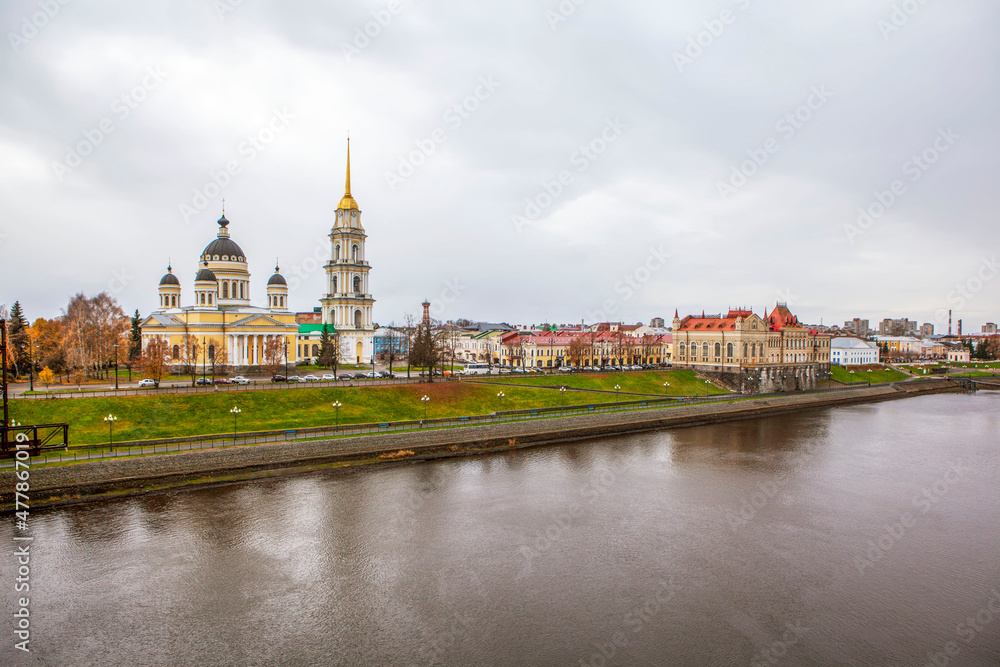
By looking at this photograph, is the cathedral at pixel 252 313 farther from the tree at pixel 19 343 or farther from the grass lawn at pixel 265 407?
the grass lawn at pixel 265 407

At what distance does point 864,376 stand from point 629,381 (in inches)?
2022

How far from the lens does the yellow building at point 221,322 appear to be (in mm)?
57250

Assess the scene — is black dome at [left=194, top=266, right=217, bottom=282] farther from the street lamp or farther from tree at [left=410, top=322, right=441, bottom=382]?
the street lamp

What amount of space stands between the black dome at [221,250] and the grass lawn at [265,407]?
3159 cm

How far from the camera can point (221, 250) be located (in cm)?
6575

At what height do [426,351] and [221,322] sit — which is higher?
[221,322]

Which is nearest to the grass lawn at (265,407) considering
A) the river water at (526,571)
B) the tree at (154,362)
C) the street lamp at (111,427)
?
the street lamp at (111,427)

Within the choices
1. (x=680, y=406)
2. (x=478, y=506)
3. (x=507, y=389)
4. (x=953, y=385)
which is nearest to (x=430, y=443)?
(x=478, y=506)

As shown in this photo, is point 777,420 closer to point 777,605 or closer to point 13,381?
point 777,605

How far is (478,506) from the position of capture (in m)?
25.9

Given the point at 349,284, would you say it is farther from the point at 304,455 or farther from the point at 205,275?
the point at 304,455

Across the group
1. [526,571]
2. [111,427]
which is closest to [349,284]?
[111,427]

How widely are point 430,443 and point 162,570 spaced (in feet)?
59.4

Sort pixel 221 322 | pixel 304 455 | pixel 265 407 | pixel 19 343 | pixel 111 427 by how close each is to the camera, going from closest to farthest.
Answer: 1. pixel 111 427
2. pixel 304 455
3. pixel 265 407
4. pixel 19 343
5. pixel 221 322
